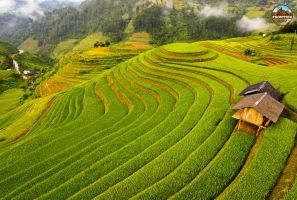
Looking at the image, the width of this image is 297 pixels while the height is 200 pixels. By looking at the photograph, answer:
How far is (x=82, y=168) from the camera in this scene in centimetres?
1612

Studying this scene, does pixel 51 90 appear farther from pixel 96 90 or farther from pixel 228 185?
pixel 228 185

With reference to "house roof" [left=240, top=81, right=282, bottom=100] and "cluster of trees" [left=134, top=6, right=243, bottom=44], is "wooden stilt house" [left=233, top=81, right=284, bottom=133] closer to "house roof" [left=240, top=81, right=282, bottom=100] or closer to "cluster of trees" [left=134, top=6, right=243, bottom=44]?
"house roof" [left=240, top=81, right=282, bottom=100]

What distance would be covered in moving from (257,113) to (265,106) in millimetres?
709

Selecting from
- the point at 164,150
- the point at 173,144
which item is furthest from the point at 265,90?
the point at 164,150

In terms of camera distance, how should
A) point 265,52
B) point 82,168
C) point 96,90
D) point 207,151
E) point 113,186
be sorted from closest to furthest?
point 113,186
point 207,151
point 82,168
point 96,90
point 265,52

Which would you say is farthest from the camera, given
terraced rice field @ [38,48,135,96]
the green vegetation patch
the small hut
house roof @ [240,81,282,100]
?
terraced rice field @ [38,48,135,96]

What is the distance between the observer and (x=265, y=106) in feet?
50.3

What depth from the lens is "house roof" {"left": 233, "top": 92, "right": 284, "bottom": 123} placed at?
1482cm

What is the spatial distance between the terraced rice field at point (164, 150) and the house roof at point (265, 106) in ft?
2.46

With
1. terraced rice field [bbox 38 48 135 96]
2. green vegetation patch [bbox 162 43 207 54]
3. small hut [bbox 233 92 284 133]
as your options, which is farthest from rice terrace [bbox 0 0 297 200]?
terraced rice field [bbox 38 48 135 96]

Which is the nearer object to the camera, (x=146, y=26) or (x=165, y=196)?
(x=165, y=196)

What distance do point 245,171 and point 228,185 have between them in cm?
117

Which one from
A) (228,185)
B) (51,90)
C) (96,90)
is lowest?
(51,90)

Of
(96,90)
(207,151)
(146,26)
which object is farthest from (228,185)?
(146,26)
